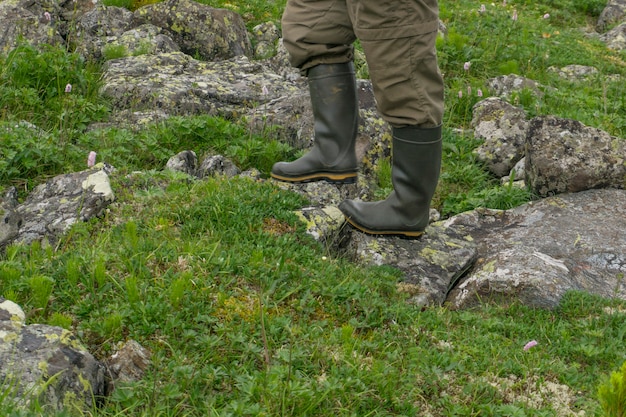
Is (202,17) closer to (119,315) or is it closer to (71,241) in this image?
(71,241)

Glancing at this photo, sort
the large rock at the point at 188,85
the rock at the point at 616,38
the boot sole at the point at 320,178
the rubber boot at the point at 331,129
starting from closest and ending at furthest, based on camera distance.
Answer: the rubber boot at the point at 331,129, the boot sole at the point at 320,178, the large rock at the point at 188,85, the rock at the point at 616,38

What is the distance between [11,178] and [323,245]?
2353 millimetres

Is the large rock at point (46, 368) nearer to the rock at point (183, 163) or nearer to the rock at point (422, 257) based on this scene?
the rock at point (422, 257)

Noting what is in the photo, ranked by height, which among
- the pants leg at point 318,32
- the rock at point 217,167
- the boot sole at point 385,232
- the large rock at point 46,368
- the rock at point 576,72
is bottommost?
the rock at point 576,72

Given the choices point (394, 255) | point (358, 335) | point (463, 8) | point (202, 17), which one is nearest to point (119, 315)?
point (358, 335)

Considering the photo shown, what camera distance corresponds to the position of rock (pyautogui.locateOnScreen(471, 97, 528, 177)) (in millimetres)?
6520

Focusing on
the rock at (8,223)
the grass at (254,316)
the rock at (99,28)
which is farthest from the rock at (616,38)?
the rock at (8,223)

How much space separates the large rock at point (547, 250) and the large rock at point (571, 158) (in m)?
0.11

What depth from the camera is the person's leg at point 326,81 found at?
4.54m

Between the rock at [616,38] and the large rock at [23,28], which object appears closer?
the large rock at [23,28]

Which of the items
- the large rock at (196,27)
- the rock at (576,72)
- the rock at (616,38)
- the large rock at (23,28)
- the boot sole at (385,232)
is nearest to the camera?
the boot sole at (385,232)

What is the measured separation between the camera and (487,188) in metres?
6.09

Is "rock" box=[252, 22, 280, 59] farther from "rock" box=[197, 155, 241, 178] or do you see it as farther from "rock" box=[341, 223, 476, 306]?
"rock" box=[341, 223, 476, 306]

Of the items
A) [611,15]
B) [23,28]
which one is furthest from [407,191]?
[611,15]
